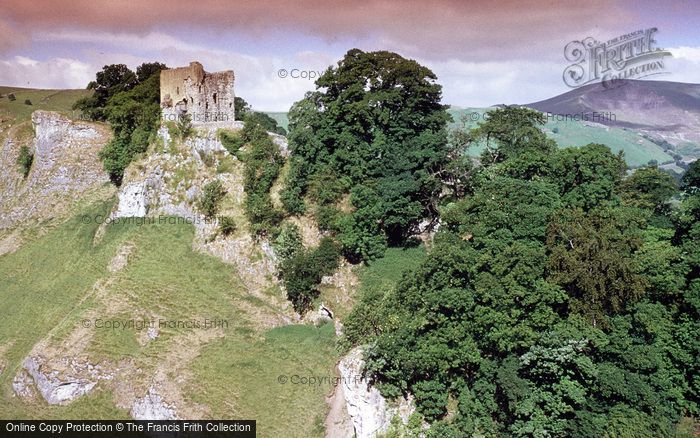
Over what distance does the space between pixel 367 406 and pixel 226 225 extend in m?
19.2

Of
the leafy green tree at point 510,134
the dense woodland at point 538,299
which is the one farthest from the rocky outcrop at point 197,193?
the leafy green tree at point 510,134

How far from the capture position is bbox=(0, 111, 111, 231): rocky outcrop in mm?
55844

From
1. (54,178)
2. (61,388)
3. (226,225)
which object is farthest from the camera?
(54,178)

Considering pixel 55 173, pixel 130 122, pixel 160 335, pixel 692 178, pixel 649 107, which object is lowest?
pixel 160 335

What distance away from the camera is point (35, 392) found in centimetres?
3672

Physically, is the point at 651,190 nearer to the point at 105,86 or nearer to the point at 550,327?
the point at 550,327

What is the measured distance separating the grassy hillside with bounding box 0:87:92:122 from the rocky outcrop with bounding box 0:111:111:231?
21.6 metres

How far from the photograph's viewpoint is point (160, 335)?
38.5 m

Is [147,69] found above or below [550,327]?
above

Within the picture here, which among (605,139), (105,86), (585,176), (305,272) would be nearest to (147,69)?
(105,86)

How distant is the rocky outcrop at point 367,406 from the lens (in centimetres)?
3139

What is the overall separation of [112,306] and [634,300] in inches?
1308

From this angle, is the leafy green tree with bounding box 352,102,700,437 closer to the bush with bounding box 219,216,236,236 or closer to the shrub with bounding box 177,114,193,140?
the bush with bounding box 219,216,236,236

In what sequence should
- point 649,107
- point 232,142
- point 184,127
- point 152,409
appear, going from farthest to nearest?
1. point 649,107
2. point 184,127
3. point 232,142
4. point 152,409
